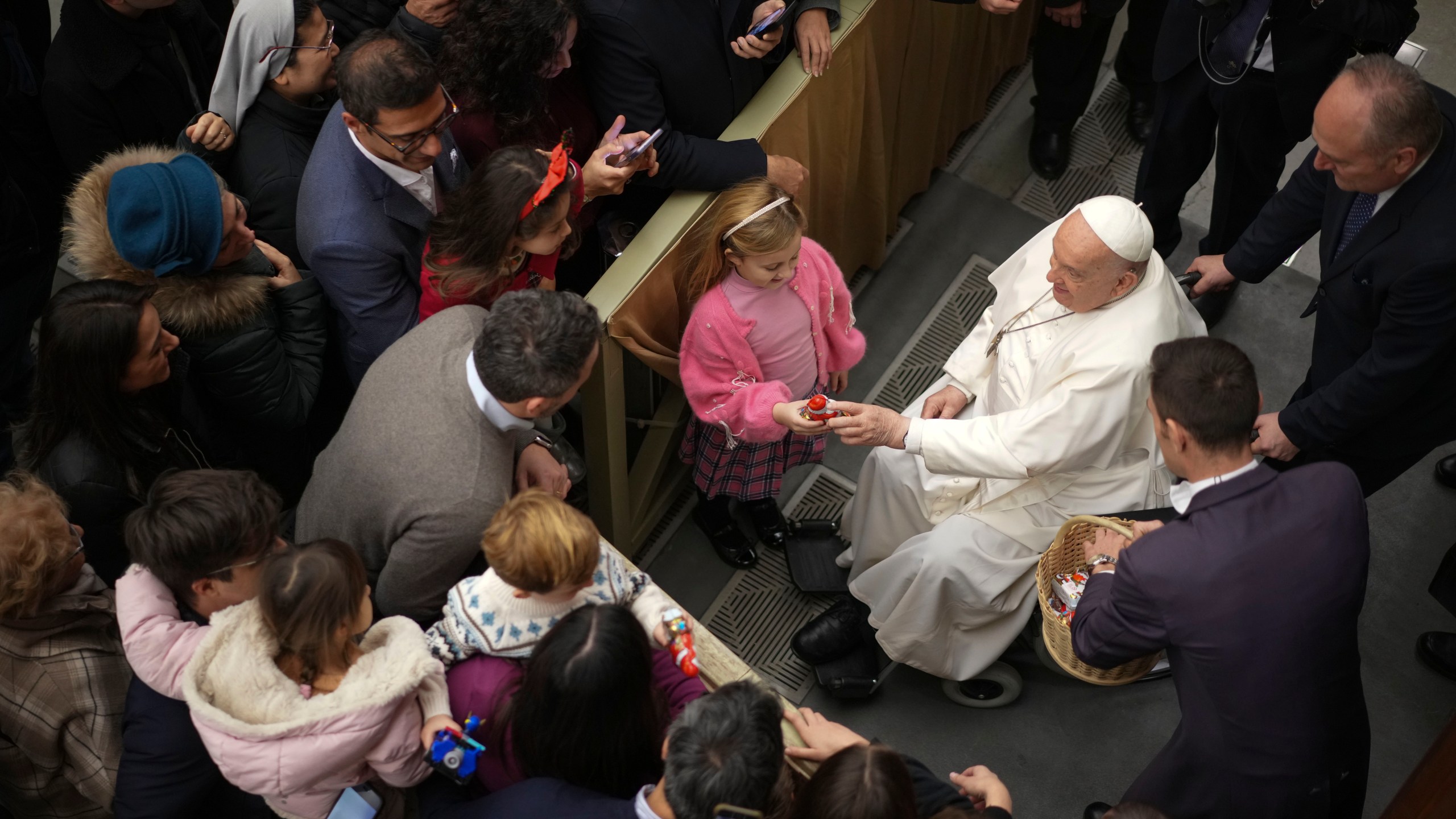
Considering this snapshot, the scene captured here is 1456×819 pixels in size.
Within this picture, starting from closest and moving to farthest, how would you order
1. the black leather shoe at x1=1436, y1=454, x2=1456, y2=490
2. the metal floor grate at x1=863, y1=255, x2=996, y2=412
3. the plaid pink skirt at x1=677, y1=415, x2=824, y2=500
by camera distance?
1. the plaid pink skirt at x1=677, y1=415, x2=824, y2=500
2. the black leather shoe at x1=1436, y1=454, x2=1456, y2=490
3. the metal floor grate at x1=863, y1=255, x2=996, y2=412

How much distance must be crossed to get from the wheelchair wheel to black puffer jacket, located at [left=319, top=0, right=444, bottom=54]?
2849 mm

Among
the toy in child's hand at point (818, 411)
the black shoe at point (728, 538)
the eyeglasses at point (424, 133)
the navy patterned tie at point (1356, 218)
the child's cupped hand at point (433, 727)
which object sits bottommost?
the black shoe at point (728, 538)

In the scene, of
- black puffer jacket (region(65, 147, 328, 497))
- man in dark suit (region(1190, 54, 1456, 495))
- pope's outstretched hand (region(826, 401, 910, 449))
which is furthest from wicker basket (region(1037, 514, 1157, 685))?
black puffer jacket (region(65, 147, 328, 497))

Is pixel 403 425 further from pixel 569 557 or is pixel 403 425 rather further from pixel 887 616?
pixel 887 616

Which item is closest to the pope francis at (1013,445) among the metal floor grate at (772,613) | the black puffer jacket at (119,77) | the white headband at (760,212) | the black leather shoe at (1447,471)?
the metal floor grate at (772,613)

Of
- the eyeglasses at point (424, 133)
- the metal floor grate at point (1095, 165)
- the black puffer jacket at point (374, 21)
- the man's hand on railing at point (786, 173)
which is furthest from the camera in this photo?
the metal floor grate at point (1095, 165)

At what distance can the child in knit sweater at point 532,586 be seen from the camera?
7.55 feet

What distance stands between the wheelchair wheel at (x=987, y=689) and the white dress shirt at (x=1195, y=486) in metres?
1.11

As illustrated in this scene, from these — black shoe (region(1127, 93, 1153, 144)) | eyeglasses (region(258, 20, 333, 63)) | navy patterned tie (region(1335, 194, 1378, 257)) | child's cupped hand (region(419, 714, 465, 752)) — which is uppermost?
navy patterned tie (region(1335, 194, 1378, 257))

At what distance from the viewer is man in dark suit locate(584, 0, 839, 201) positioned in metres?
3.37

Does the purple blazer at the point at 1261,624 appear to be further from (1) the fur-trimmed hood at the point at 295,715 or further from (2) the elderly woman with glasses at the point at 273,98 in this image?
(2) the elderly woman with glasses at the point at 273,98

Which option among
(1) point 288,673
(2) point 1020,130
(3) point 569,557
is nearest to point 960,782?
(3) point 569,557

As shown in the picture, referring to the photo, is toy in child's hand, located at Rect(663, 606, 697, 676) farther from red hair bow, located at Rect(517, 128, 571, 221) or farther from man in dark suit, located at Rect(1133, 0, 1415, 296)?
man in dark suit, located at Rect(1133, 0, 1415, 296)

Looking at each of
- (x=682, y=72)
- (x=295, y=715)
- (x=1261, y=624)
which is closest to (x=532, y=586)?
(x=295, y=715)
